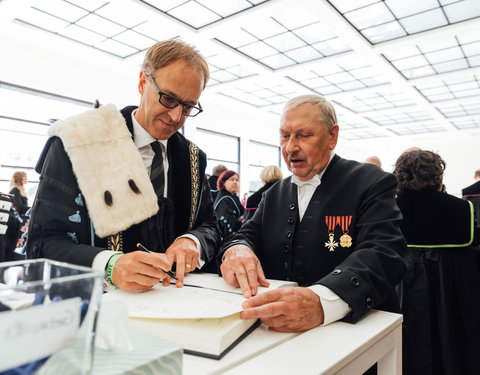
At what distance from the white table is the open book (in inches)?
0.8

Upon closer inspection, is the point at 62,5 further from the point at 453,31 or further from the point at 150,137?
the point at 453,31

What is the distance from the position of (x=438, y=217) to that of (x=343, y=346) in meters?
1.80

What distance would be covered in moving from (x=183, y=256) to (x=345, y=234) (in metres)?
0.54

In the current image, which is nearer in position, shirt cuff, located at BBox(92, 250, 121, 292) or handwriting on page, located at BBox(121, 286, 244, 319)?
handwriting on page, located at BBox(121, 286, 244, 319)

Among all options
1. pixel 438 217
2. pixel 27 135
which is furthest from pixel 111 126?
pixel 27 135

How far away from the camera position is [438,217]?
2.20m

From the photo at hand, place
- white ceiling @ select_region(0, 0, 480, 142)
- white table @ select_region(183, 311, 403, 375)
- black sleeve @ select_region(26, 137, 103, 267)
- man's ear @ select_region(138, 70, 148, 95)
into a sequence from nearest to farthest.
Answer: white table @ select_region(183, 311, 403, 375)
black sleeve @ select_region(26, 137, 103, 267)
man's ear @ select_region(138, 70, 148, 95)
white ceiling @ select_region(0, 0, 480, 142)

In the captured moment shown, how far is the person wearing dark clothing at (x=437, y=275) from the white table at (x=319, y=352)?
1350 mm

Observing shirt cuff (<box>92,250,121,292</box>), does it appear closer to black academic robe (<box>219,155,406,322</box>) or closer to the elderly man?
the elderly man

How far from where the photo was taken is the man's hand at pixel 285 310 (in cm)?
73

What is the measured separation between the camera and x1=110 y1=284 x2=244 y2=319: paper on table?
686mm

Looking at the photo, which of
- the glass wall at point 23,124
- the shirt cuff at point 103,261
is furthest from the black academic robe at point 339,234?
the glass wall at point 23,124

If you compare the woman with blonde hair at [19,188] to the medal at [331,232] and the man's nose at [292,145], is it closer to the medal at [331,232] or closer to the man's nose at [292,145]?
the man's nose at [292,145]

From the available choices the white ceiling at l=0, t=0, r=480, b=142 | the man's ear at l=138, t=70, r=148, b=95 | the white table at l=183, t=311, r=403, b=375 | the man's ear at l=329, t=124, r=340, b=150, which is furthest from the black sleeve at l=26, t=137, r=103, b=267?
the white ceiling at l=0, t=0, r=480, b=142
